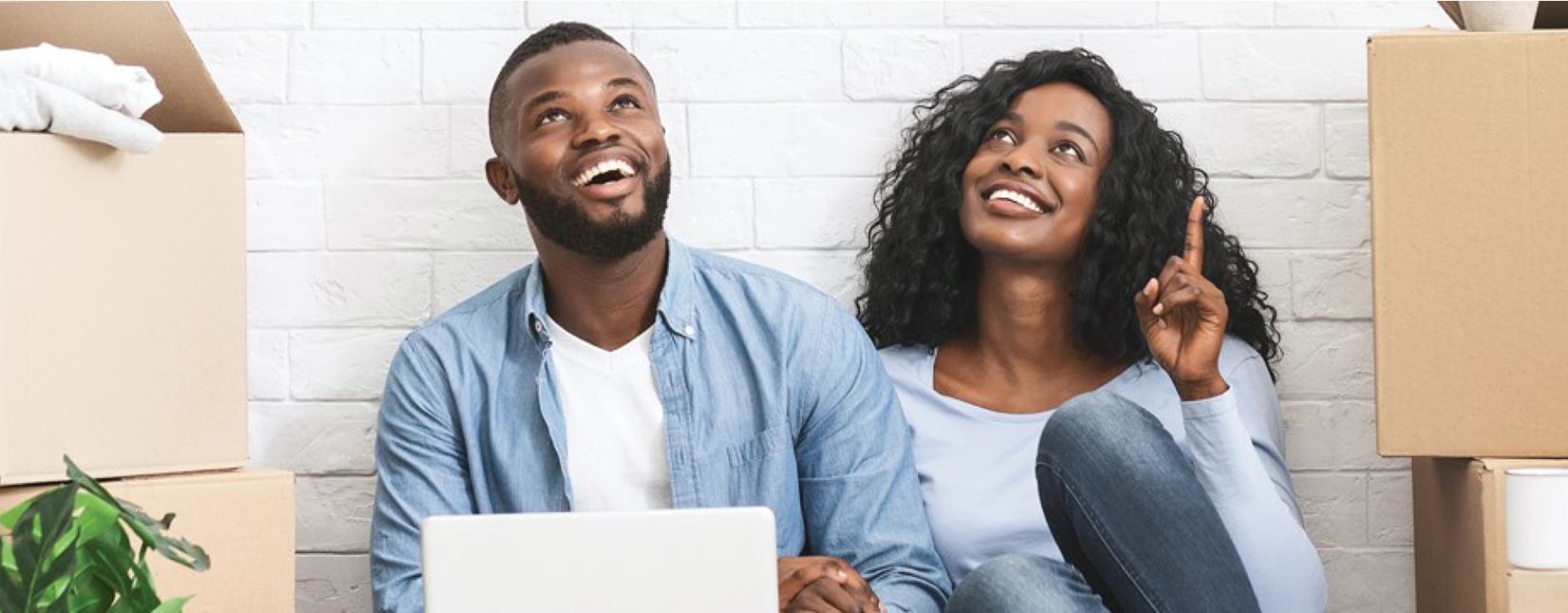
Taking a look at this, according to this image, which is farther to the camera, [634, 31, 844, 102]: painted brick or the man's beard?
[634, 31, 844, 102]: painted brick

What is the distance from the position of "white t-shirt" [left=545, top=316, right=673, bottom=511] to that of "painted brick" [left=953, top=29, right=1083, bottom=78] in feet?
1.78

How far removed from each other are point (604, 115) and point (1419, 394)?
0.88 metres

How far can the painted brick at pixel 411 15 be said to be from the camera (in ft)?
7.08

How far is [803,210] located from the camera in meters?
2.16

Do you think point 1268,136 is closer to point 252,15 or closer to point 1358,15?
point 1358,15

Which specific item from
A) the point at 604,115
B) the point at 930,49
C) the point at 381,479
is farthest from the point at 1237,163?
the point at 381,479

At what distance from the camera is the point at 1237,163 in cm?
214

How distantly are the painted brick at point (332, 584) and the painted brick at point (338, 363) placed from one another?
20 cm

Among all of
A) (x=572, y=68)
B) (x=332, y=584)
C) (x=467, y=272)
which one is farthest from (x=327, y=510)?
(x=572, y=68)

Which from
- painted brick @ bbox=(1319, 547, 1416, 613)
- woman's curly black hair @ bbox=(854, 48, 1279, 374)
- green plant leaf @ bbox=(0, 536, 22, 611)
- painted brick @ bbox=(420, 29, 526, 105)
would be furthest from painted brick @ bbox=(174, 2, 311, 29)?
painted brick @ bbox=(1319, 547, 1416, 613)

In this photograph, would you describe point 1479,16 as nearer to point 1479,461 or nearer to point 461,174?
point 1479,461

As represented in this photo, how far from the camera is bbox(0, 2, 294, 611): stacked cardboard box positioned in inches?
65.7

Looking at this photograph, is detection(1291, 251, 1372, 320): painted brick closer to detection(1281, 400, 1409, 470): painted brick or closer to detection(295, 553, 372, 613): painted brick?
detection(1281, 400, 1409, 470): painted brick

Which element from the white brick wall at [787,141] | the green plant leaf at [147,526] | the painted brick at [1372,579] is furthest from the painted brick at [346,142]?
the painted brick at [1372,579]
